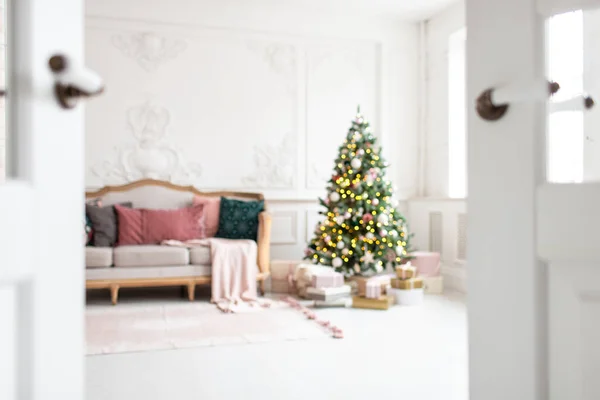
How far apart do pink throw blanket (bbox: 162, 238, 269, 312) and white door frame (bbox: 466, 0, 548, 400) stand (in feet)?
12.6

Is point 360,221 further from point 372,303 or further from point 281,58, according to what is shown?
point 281,58

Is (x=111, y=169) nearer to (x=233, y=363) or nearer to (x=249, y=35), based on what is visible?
(x=249, y=35)

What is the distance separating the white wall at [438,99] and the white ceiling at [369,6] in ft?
0.49

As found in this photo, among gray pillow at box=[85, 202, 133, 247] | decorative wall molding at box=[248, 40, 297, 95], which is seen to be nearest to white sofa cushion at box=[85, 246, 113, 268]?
gray pillow at box=[85, 202, 133, 247]

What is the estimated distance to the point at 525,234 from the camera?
2.67 feet

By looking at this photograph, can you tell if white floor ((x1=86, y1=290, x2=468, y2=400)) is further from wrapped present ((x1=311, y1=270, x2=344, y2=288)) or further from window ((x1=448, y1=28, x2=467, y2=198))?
window ((x1=448, y1=28, x2=467, y2=198))

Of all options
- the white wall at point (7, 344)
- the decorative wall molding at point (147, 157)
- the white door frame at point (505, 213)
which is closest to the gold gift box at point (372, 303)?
the decorative wall molding at point (147, 157)

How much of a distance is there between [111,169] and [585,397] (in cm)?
538

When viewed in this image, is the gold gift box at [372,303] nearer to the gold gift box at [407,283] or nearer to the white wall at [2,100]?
the gold gift box at [407,283]

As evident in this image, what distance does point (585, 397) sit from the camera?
2.43 ft

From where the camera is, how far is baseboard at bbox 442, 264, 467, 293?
5.38m

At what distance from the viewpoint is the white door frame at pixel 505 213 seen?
801 millimetres

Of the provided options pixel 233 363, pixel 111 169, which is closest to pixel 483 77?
pixel 233 363

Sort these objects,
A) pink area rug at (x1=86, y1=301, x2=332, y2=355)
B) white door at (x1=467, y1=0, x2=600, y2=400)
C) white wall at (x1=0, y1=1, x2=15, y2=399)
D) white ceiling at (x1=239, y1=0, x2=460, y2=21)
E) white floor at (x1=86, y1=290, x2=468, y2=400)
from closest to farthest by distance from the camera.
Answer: white wall at (x1=0, y1=1, x2=15, y2=399) → white door at (x1=467, y1=0, x2=600, y2=400) → white floor at (x1=86, y1=290, x2=468, y2=400) → pink area rug at (x1=86, y1=301, x2=332, y2=355) → white ceiling at (x1=239, y1=0, x2=460, y2=21)
